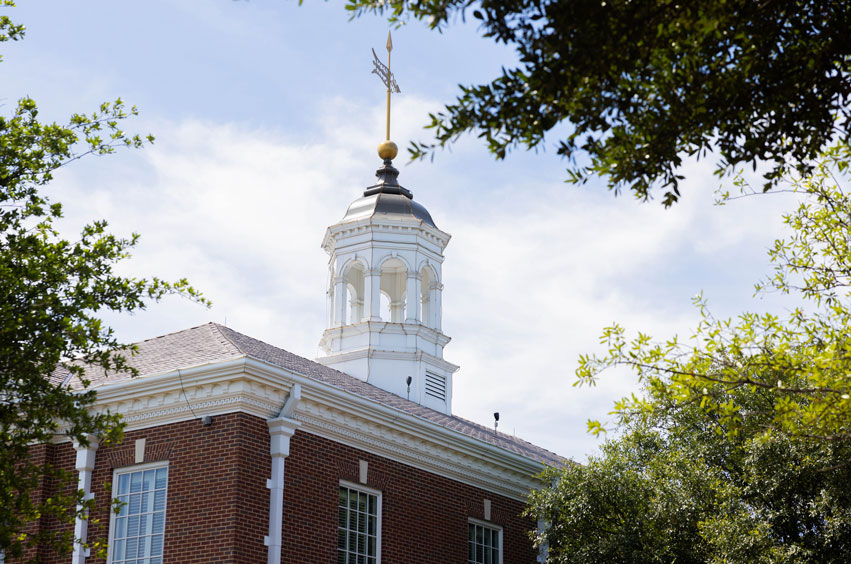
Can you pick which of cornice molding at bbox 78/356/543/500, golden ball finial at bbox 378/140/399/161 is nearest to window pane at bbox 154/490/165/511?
cornice molding at bbox 78/356/543/500

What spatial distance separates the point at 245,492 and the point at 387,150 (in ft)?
51.4

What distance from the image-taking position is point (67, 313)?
1295cm

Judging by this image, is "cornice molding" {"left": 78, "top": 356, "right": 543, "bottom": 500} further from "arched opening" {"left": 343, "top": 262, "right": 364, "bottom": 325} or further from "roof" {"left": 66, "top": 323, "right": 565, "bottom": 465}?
"arched opening" {"left": 343, "top": 262, "right": 364, "bottom": 325}

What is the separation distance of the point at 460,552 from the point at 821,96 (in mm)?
15292

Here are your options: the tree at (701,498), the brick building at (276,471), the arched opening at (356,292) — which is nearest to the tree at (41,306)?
the brick building at (276,471)

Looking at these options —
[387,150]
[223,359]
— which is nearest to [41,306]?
[223,359]

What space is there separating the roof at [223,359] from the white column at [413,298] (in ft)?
8.79

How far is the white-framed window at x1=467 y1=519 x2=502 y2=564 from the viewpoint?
2186cm

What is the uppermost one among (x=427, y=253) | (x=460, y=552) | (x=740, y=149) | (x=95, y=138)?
(x=427, y=253)

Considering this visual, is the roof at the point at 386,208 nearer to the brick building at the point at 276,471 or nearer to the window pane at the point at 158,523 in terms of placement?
the brick building at the point at 276,471

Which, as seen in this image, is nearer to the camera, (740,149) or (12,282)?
(740,149)

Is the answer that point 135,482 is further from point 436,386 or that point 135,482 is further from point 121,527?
point 436,386

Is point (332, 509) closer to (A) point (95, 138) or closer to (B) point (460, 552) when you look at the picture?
(B) point (460, 552)

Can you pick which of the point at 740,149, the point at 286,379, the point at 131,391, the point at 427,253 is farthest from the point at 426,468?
the point at 740,149
